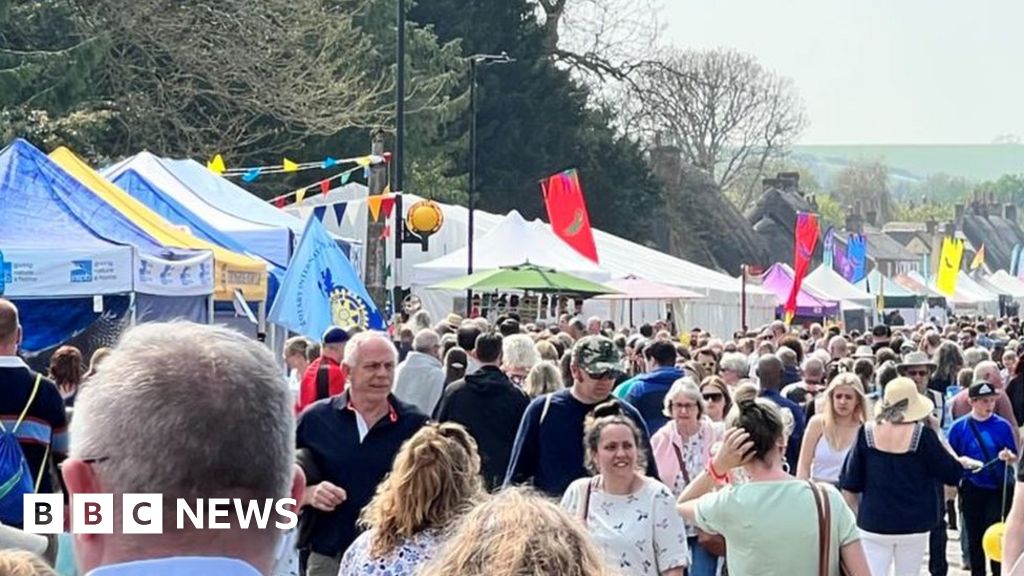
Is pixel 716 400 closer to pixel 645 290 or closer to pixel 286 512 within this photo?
pixel 286 512

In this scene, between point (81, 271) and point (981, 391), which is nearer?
point (981, 391)

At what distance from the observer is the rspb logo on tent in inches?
601

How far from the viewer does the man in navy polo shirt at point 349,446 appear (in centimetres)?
682

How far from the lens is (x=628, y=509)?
6.48m

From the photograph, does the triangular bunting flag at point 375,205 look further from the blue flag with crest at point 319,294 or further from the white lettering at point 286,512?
the white lettering at point 286,512

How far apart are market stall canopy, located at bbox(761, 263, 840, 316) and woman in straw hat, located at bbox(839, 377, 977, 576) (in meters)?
31.6

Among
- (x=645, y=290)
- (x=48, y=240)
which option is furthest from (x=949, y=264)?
(x=48, y=240)

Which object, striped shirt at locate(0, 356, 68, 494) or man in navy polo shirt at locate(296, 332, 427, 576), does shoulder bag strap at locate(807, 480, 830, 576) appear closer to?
man in navy polo shirt at locate(296, 332, 427, 576)

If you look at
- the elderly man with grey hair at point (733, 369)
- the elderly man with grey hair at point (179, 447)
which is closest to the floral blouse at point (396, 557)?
the elderly man with grey hair at point (179, 447)

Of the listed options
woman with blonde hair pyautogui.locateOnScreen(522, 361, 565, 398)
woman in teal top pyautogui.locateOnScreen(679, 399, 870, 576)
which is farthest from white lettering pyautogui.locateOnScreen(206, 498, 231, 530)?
woman with blonde hair pyautogui.locateOnScreen(522, 361, 565, 398)

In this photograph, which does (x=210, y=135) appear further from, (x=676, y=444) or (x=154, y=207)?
(x=676, y=444)

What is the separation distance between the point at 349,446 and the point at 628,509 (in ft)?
3.81

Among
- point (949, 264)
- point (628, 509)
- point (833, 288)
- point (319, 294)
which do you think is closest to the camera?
point (628, 509)

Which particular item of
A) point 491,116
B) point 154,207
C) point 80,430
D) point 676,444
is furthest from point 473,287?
point 491,116
